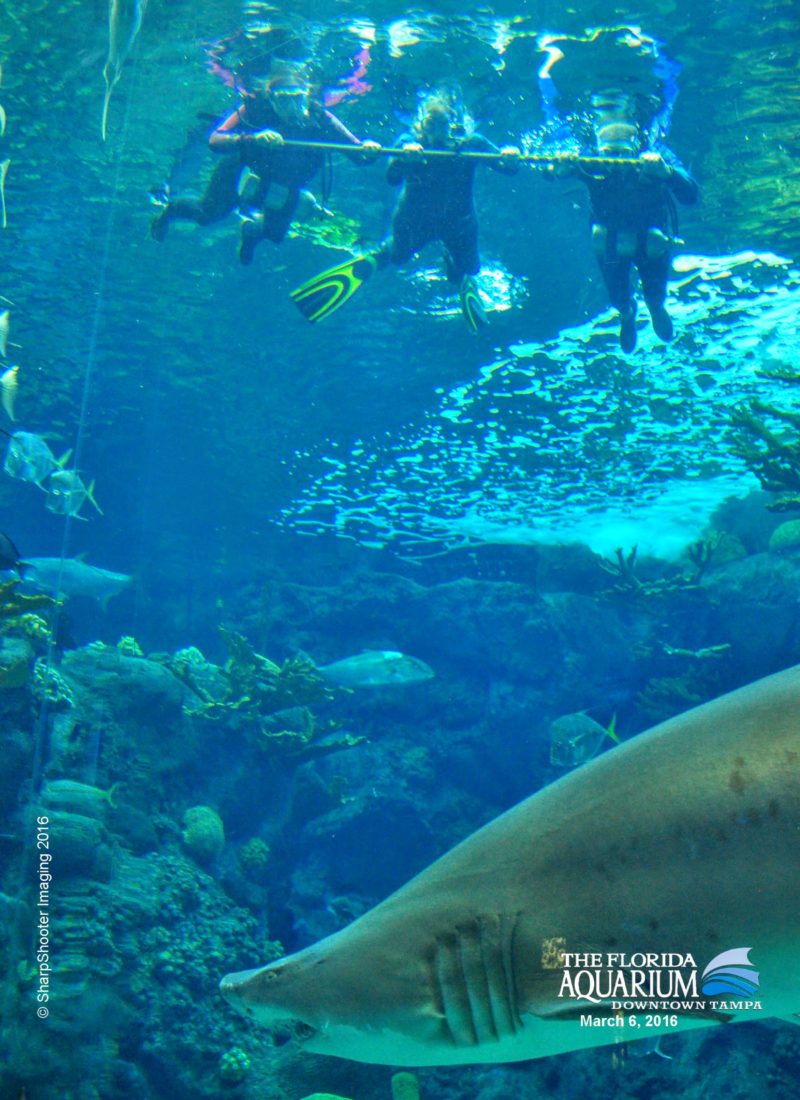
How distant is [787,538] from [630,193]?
7239mm

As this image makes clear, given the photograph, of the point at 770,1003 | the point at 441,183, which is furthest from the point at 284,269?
the point at 770,1003

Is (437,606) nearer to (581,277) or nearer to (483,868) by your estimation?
(581,277)

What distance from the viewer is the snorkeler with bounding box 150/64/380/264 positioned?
912 cm

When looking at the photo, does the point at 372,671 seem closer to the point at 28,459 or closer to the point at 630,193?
the point at 28,459

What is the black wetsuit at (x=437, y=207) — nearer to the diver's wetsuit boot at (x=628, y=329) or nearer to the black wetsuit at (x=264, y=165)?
the black wetsuit at (x=264, y=165)

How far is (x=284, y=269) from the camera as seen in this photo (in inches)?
556

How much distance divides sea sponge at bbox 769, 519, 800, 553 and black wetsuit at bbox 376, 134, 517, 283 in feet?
26.2

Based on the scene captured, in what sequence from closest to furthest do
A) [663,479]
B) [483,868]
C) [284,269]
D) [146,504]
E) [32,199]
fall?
1. [483,868]
2. [32,199]
3. [284,269]
4. [663,479]
5. [146,504]

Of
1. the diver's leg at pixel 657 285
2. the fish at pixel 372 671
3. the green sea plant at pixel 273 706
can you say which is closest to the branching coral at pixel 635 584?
the diver's leg at pixel 657 285

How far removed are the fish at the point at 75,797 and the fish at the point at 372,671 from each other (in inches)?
174

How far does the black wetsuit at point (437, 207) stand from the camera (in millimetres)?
9117

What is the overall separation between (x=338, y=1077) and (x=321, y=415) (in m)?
16.1

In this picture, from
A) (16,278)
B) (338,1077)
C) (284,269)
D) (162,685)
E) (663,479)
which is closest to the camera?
(338,1077)

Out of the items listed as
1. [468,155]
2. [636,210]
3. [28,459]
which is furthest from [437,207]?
[28,459]
